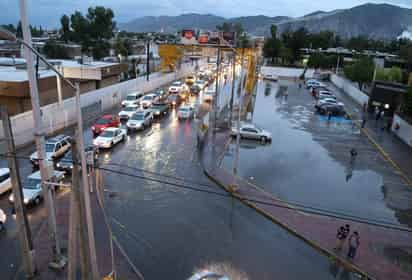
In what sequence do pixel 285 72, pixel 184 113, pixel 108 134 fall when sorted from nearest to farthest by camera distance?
pixel 108 134
pixel 184 113
pixel 285 72

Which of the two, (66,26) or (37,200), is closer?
(37,200)

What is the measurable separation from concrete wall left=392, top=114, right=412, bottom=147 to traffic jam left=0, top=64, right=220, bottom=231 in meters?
18.7

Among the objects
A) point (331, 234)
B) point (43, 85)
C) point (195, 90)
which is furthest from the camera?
point (195, 90)

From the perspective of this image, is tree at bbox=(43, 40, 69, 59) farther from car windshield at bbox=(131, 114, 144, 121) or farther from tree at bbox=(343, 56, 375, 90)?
tree at bbox=(343, 56, 375, 90)

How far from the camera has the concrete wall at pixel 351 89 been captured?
137ft

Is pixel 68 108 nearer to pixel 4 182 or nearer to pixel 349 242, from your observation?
pixel 4 182

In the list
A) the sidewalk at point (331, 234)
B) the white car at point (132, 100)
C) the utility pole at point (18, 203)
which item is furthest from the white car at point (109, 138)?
the utility pole at point (18, 203)

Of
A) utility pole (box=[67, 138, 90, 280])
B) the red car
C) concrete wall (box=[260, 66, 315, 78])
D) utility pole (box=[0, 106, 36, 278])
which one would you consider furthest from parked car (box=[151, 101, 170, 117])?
concrete wall (box=[260, 66, 315, 78])

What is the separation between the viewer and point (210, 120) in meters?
26.1

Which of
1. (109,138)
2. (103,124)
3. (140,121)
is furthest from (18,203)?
(140,121)

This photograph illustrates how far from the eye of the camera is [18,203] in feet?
29.8

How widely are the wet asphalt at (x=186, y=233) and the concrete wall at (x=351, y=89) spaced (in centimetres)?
3165

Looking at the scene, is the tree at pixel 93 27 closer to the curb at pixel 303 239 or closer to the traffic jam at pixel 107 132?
the traffic jam at pixel 107 132

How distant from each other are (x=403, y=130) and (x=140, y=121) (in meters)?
22.1
